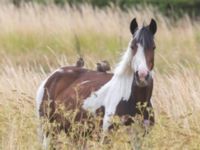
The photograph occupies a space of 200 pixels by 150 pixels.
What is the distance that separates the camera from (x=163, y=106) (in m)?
8.23

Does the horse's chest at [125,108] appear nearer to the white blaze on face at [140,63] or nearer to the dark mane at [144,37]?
the white blaze on face at [140,63]

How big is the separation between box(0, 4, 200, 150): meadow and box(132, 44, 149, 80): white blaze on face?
1.25ft

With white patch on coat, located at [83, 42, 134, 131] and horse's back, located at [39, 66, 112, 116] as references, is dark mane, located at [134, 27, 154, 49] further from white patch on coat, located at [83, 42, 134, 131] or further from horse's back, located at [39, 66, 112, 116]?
horse's back, located at [39, 66, 112, 116]

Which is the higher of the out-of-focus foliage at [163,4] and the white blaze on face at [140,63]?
the out-of-focus foliage at [163,4]

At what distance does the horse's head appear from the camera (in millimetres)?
6363

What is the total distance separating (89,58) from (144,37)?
4883 mm

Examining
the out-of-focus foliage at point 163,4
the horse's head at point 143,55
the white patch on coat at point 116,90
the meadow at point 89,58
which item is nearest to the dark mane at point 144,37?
the horse's head at point 143,55

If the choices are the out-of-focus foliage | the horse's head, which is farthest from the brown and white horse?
the out-of-focus foliage

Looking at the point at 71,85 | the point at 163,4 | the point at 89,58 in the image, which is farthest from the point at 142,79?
the point at 163,4

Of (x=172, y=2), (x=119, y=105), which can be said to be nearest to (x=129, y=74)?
(x=119, y=105)

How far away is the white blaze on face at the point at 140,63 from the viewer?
633 centimetres

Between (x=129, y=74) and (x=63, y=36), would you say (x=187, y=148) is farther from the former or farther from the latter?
(x=63, y=36)

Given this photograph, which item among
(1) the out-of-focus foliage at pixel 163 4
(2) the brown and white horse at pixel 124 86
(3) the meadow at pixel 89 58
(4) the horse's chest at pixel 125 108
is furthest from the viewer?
(1) the out-of-focus foliage at pixel 163 4

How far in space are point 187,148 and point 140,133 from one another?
31cm
